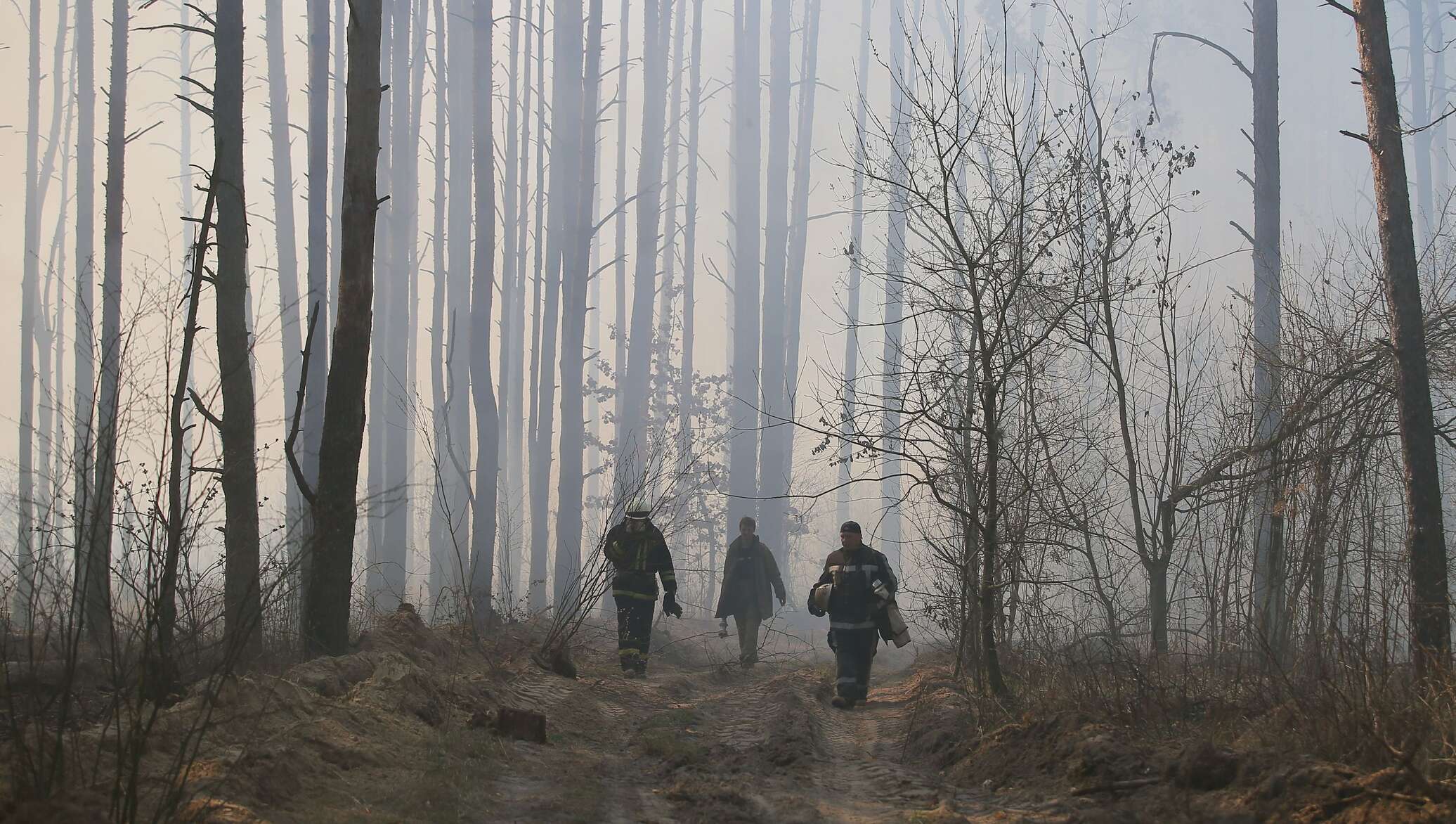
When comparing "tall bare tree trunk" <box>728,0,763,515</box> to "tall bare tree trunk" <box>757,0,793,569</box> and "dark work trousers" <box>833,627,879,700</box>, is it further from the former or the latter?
"dark work trousers" <box>833,627,879,700</box>

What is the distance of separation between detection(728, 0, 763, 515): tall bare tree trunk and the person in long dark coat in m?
12.4

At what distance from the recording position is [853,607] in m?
10.1

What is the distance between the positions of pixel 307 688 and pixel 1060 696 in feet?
16.6

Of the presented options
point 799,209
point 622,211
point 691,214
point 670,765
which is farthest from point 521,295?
point 670,765

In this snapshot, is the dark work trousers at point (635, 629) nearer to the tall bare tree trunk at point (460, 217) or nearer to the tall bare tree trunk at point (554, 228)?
the tall bare tree trunk at point (460, 217)

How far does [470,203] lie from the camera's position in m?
24.3

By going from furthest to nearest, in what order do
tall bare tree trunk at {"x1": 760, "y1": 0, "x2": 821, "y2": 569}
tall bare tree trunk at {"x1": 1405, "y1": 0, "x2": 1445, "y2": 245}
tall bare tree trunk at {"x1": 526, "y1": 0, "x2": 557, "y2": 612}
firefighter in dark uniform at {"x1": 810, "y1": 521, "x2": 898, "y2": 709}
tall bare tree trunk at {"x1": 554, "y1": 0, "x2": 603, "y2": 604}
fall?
tall bare tree trunk at {"x1": 1405, "y1": 0, "x2": 1445, "y2": 245}
tall bare tree trunk at {"x1": 760, "y1": 0, "x2": 821, "y2": 569}
tall bare tree trunk at {"x1": 526, "y1": 0, "x2": 557, "y2": 612}
tall bare tree trunk at {"x1": 554, "y1": 0, "x2": 603, "y2": 604}
firefighter in dark uniform at {"x1": 810, "y1": 521, "x2": 898, "y2": 709}

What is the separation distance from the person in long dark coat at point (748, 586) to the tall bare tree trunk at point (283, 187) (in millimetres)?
14241

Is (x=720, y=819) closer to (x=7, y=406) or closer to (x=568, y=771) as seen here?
(x=568, y=771)

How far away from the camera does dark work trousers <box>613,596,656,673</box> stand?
38.8 feet

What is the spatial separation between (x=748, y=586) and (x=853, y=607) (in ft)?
13.1

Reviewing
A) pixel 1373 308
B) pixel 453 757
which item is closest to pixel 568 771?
pixel 453 757

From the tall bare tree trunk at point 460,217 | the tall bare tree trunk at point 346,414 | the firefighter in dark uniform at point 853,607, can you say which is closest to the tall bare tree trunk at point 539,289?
the tall bare tree trunk at point 460,217

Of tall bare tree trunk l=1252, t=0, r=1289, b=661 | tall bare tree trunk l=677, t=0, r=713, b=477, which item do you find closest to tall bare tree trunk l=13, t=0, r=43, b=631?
tall bare tree trunk l=677, t=0, r=713, b=477
